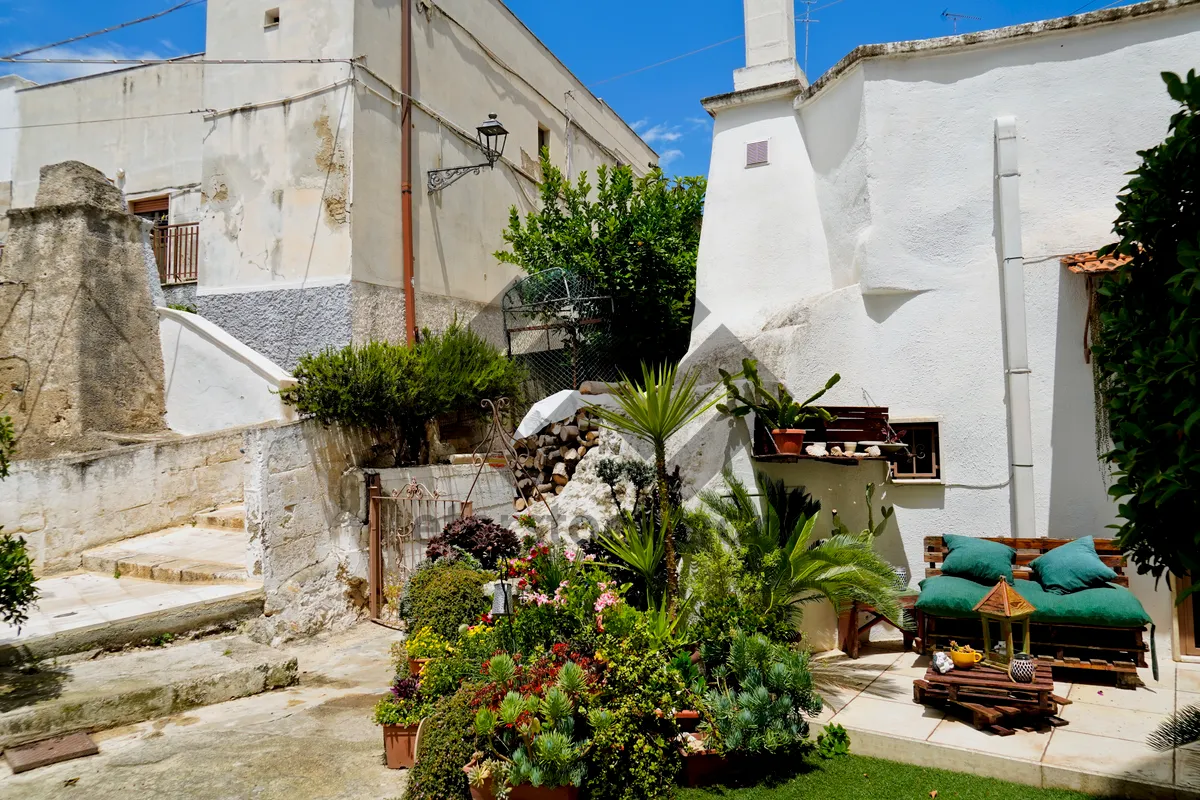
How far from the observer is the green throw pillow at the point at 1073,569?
614 cm

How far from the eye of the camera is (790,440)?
711 centimetres

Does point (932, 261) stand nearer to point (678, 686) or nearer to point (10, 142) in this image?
point (678, 686)

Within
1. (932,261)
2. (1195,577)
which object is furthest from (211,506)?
(1195,577)

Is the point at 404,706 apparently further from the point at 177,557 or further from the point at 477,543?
the point at 177,557

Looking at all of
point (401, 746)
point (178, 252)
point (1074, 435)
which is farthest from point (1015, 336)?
point (178, 252)

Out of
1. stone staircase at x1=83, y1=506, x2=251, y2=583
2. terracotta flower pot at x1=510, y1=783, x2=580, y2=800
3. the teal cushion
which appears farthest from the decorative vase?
stone staircase at x1=83, y1=506, x2=251, y2=583

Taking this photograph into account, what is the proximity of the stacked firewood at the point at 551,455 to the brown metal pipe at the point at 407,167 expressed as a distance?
286 centimetres

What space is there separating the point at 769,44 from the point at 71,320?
31.9 ft

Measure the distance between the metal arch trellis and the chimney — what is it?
4.04m

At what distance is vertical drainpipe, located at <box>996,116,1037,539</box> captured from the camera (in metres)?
7.02

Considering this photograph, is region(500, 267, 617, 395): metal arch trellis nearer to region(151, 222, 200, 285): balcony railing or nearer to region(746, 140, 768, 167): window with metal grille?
region(746, 140, 768, 167): window with metal grille

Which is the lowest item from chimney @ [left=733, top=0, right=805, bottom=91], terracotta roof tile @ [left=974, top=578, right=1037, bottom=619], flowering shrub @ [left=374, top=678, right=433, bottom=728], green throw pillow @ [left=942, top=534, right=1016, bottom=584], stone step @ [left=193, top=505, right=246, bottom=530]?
flowering shrub @ [left=374, top=678, right=433, bottom=728]

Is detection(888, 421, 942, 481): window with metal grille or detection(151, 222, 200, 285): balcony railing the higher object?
detection(151, 222, 200, 285): balcony railing

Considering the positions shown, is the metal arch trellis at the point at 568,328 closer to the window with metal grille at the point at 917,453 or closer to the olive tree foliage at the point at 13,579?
the window with metal grille at the point at 917,453
